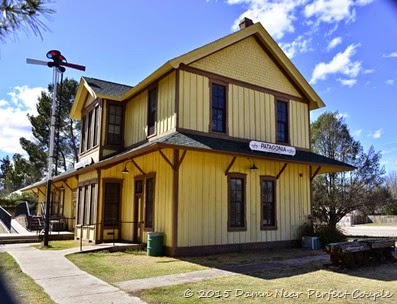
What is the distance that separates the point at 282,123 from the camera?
16438mm

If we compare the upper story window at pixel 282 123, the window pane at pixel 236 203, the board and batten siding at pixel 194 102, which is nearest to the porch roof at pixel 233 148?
the board and batten siding at pixel 194 102

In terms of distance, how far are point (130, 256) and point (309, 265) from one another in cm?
549

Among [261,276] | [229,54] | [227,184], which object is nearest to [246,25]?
[229,54]

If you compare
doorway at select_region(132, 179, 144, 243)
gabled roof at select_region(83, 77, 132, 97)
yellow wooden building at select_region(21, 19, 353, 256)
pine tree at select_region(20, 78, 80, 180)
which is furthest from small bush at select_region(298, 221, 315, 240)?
pine tree at select_region(20, 78, 80, 180)

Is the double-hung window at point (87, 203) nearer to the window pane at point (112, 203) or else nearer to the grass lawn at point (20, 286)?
the window pane at point (112, 203)

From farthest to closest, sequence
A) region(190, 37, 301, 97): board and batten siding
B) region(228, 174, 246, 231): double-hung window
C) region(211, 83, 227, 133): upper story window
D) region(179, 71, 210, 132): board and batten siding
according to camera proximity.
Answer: region(190, 37, 301, 97): board and batten siding → region(211, 83, 227, 133): upper story window → region(228, 174, 246, 231): double-hung window → region(179, 71, 210, 132): board and batten siding

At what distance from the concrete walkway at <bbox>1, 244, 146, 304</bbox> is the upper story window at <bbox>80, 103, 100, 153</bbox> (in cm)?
688

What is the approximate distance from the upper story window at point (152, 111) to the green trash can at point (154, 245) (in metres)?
4.16

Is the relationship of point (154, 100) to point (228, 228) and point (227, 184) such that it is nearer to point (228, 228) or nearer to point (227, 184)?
point (227, 184)

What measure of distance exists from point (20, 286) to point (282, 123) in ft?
39.7

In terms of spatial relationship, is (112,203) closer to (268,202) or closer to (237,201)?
(237,201)

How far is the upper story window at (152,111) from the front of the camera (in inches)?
579

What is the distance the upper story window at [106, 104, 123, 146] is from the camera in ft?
56.2

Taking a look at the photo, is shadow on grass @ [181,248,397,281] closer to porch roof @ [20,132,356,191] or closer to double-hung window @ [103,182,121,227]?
porch roof @ [20,132,356,191]
